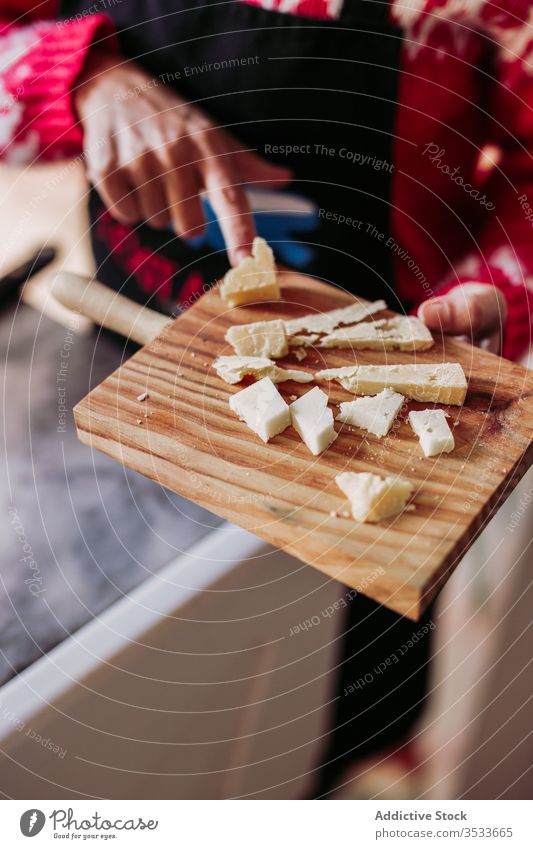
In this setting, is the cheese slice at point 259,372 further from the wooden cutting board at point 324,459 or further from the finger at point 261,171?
the finger at point 261,171

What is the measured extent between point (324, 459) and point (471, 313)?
0.51 feet

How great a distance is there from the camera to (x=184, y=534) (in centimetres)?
53

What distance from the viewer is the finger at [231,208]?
0.48 m

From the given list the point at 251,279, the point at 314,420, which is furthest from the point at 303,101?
the point at 314,420

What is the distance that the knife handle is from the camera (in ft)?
1.39

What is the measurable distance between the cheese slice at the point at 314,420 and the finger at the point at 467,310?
0.32 ft

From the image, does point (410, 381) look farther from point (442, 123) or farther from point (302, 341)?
point (442, 123)

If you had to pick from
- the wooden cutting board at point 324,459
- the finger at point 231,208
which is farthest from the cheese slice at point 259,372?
the finger at point 231,208

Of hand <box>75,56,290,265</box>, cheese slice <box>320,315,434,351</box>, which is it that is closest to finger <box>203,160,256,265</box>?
hand <box>75,56,290,265</box>

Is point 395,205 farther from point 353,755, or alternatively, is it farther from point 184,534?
point 353,755

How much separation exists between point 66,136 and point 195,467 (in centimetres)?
32

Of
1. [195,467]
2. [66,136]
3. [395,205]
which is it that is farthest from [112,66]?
[195,467]

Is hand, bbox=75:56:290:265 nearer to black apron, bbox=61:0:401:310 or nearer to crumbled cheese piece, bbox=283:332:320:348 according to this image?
black apron, bbox=61:0:401:310

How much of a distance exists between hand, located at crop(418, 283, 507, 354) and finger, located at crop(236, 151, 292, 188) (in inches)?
6.7
